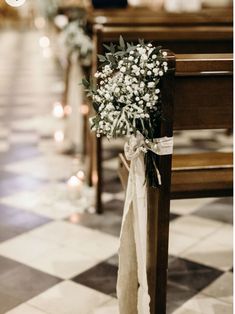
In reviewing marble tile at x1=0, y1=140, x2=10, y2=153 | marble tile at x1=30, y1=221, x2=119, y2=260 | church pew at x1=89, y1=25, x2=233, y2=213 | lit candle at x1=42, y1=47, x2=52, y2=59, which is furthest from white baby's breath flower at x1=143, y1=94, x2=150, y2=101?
lit candle at x1=42, y1=47, x2=52, y2=59

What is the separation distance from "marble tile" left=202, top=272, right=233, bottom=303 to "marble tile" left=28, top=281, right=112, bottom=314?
20.6 inches

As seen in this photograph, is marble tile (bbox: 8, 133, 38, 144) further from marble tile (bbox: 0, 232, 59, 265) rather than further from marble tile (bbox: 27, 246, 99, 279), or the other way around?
marble tile (bbox: 27, 246, 99, 279)

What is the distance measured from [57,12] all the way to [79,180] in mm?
2897

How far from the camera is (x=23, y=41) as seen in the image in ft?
52.2

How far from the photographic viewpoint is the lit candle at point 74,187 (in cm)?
425

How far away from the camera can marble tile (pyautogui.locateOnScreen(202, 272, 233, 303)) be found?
9.66 ft

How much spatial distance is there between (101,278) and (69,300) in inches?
11.3

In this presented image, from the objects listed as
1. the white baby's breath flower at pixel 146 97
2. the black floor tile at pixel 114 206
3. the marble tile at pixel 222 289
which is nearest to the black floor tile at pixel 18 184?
the black floor tile at pixel 114 206

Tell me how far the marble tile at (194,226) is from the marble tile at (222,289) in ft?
1.93

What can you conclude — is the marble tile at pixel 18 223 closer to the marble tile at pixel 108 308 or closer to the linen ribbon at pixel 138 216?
the marble tile at pixel 108 308

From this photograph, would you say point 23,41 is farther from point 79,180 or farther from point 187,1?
point 79,180

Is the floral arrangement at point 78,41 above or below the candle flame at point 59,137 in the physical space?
above

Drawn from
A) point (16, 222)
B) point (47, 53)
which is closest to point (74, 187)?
point (16, 222)

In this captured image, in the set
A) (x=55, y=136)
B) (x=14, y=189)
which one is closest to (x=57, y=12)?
(x=55, y=136)
